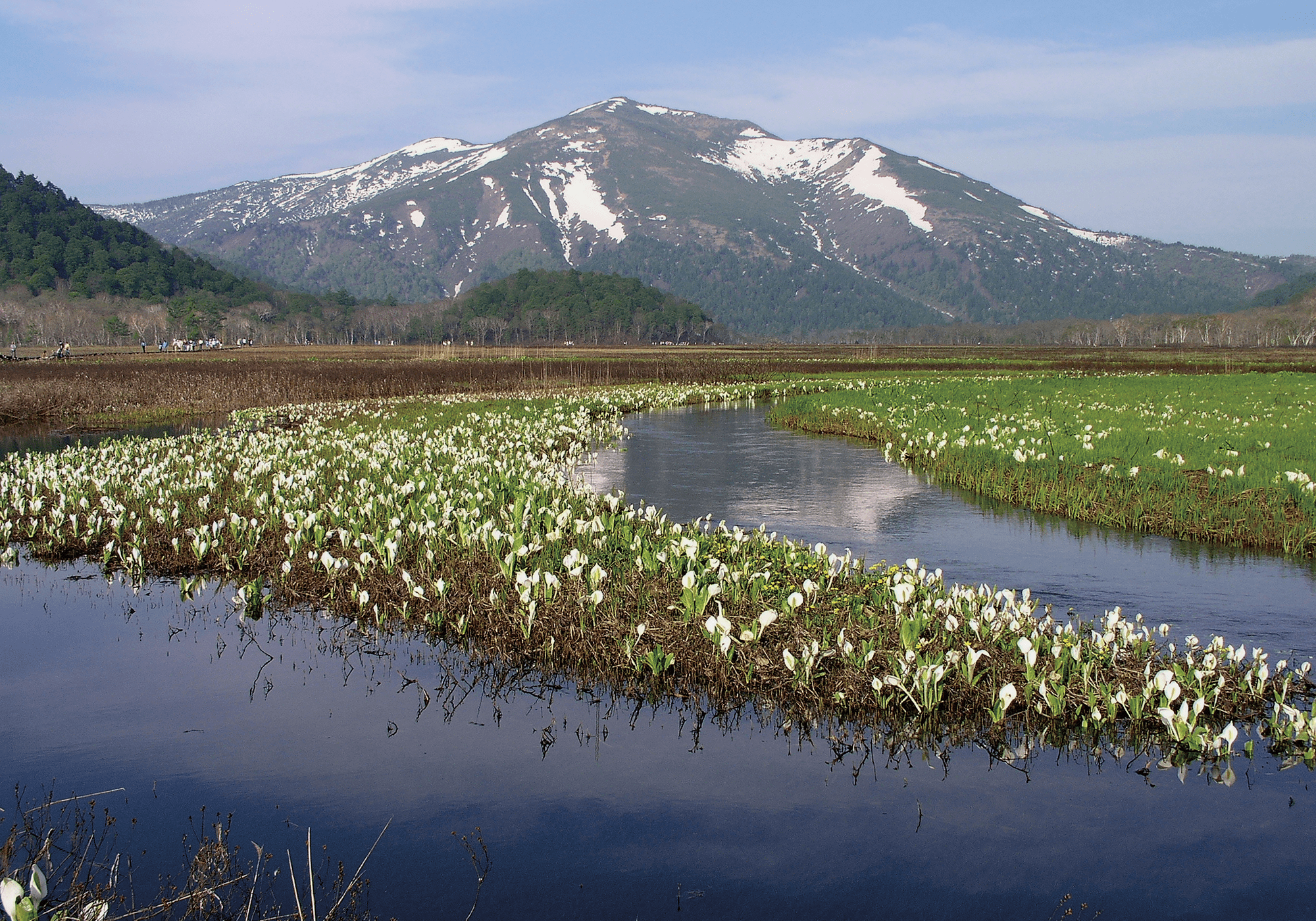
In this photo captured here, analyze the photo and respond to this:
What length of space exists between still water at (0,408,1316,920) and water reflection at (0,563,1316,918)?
0.7 inches

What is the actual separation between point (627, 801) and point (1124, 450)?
1608 centimetres

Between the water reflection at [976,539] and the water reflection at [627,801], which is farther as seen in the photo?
the water reflection at [976,539]

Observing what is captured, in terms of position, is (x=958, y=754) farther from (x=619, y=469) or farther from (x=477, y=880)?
(x=619, y=469)

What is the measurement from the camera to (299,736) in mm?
7543

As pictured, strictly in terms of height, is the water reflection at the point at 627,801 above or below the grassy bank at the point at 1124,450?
below

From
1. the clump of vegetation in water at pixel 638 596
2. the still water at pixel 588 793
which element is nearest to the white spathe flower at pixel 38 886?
the still water at pixel 588 793

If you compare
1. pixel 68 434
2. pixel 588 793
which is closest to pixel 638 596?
pixel 588 793

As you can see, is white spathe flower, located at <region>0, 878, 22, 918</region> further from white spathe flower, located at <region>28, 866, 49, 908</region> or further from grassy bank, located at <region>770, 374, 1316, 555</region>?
grassy bank, located at <region>770, 374, 1316, 555</region>

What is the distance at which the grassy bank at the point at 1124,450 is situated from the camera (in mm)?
14883

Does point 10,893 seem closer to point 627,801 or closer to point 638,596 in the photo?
point 627,801

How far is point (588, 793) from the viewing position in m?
6.65

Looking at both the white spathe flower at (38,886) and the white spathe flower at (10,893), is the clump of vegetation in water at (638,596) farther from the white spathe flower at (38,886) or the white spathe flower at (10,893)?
the white spathe flower at (10,893)

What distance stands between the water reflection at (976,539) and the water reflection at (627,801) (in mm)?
4363

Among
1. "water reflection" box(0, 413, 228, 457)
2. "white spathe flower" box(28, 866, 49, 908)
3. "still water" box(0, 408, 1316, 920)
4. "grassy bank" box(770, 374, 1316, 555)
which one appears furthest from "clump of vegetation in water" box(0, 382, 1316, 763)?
"water reflection" box(0, 413, 228, 457)
